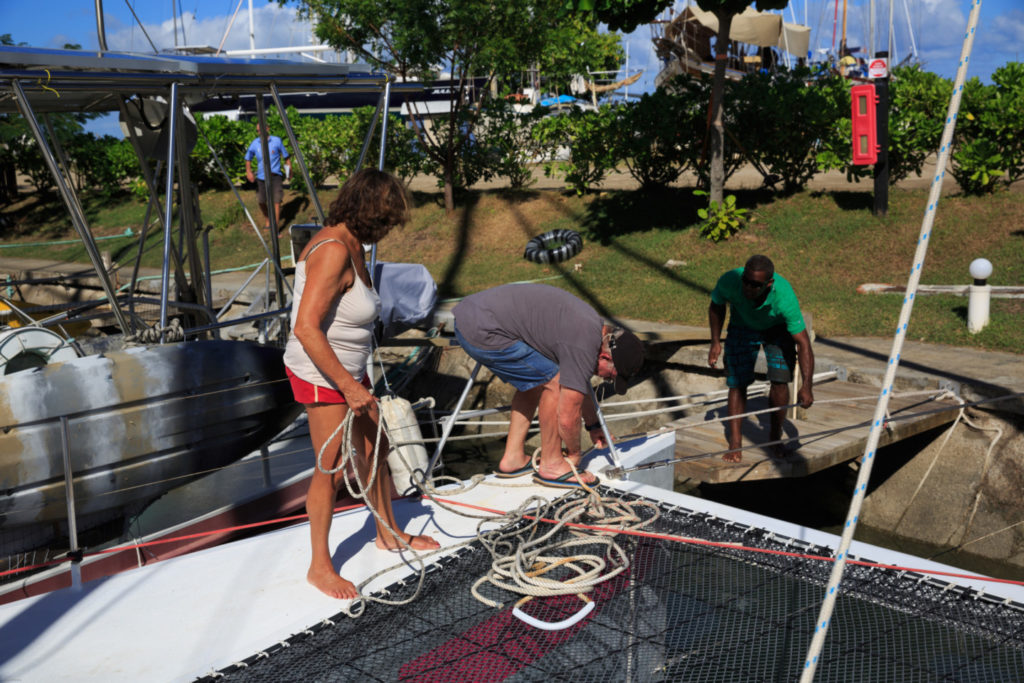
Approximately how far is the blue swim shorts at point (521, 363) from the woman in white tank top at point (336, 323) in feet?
3.60

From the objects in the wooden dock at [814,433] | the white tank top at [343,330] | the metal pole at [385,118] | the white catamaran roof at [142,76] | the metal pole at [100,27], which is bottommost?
the wooden dock at [814,433]

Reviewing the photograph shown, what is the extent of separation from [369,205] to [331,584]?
1.47m

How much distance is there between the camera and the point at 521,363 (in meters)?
4.29

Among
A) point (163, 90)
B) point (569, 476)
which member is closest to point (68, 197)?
point (163, 90)

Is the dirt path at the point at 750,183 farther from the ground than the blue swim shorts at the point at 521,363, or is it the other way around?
the dirt path at the point at 750,183

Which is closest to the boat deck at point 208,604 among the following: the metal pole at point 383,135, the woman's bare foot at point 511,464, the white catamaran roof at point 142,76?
the woman's bare foot at point 511,464

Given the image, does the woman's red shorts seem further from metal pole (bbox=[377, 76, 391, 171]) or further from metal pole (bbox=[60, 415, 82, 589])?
metal pole (bbox=[377, 76, 391, 171])

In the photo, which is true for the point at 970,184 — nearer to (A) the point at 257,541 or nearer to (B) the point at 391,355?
(B) the point at 391,355

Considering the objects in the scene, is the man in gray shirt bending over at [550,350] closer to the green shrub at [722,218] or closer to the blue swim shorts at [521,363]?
the blue swim shorts at [521,363]

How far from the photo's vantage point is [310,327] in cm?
296

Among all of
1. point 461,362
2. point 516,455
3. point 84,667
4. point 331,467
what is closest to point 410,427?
point 516,455

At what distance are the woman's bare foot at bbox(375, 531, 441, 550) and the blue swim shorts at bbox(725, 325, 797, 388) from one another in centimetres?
294

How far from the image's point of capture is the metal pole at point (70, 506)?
353cm

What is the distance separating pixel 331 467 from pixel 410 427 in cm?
125
